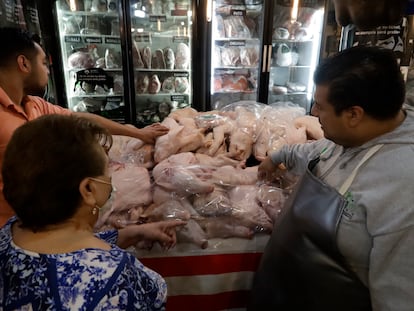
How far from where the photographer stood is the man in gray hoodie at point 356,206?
0.75 meters

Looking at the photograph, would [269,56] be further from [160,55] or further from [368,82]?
[368,82]

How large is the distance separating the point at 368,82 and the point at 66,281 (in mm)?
862

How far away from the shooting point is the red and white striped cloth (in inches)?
46.9

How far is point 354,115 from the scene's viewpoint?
0.87 metres

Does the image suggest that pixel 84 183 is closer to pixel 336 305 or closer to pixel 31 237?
pixel 31 237

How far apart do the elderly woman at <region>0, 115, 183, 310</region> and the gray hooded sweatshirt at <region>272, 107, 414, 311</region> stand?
0.57m

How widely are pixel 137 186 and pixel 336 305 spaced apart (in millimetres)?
842

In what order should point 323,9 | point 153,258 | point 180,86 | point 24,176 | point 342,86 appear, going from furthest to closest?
point 180,86, point 323,9, point 153,258, point 342,86, point 24,176

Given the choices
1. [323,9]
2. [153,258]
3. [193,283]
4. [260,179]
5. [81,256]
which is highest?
[323,9]

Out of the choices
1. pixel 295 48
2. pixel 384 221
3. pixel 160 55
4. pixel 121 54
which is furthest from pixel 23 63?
pixel 295 48

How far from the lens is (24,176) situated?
0.59m

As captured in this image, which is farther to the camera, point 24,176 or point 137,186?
point 137,186

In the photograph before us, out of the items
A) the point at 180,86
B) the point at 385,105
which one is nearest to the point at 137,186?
the point at 385,105

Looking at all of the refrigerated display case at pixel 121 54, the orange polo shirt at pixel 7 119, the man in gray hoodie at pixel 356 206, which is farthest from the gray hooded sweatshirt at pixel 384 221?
the refrigerated display case at pixel 121 54
